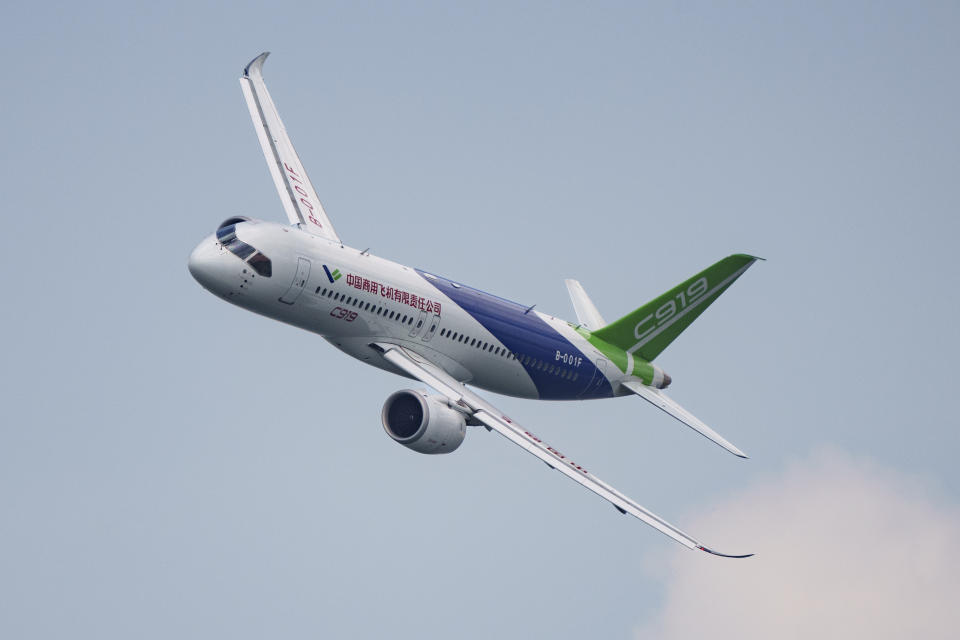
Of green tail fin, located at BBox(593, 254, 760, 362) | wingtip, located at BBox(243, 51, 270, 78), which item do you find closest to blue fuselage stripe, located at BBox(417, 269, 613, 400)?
green tail fin, located at BBox(593, 254, 760, 362)

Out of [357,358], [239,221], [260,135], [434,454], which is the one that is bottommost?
[434,454]

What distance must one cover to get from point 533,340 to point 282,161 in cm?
1378

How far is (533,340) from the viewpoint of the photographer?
195ft

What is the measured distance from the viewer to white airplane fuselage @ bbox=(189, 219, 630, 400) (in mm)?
52750

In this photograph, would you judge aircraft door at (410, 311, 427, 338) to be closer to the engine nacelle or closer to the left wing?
the left wing

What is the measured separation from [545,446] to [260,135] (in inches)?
819

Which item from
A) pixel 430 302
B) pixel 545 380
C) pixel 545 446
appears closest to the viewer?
pixel 545 446

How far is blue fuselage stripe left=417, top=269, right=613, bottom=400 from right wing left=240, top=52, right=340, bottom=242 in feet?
19.8

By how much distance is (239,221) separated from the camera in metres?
54.0

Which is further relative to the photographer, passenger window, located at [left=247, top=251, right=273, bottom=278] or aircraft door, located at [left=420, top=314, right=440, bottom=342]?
aircraft door, located at [left=420, top=314, right=440, bottom=342]

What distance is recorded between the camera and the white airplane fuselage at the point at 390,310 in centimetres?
5275

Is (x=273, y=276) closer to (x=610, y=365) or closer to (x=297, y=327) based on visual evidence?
(x=297, y=327)

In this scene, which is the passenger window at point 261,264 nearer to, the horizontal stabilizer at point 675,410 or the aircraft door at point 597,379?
the aircraft door at point 597,379

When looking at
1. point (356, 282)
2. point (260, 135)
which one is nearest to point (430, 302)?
point (356, 282)
